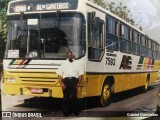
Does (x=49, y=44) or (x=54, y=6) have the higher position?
(x=54, y=6)

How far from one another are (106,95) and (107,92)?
62 mm

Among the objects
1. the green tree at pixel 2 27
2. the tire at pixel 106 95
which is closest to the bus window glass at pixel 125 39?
the tire at pixel 106 95

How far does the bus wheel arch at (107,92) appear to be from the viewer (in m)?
6.82

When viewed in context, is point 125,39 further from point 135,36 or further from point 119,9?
point 119,9

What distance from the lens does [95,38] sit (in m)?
6.54

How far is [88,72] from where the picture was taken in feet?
21.2

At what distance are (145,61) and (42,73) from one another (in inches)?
85.2

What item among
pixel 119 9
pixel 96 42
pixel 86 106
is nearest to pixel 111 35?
pixel 96 42

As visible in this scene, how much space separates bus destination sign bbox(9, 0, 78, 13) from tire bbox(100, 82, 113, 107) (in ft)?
4.89

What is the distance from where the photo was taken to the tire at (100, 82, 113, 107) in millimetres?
6812

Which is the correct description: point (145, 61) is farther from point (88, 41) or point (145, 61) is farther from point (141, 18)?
point (88, 41)

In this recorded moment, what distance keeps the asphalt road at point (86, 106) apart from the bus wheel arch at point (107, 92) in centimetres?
9

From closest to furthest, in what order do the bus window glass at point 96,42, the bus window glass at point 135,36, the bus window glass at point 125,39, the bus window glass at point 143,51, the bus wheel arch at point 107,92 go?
the bus window glass at point 96,42 < the bus wheel arch at point 107,92 < the bus window glass at point 125,39 < the bus window glass at point 135,36 < the bus window glass at point 143,51

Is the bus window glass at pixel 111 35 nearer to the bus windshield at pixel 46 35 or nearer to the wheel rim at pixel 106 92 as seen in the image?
the bus windshield at pixel 46 35
